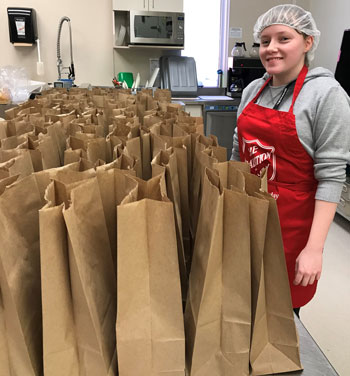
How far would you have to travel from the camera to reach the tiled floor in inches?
69.8

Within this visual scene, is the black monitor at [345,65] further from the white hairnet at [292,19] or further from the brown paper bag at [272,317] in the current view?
the brown paper bag at [272,317]

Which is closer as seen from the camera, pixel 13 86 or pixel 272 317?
pixel 272 317

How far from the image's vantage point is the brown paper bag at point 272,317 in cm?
49

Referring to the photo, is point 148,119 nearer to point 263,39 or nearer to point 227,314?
point 263,39

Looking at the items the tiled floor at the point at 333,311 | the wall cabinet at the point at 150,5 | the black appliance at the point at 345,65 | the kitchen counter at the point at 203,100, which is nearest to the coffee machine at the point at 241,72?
the kitchen counter at the point at 203,100

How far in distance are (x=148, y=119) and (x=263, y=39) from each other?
0.55m

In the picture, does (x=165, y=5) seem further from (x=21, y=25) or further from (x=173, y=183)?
(x=173, y=183)

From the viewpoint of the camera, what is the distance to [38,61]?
3.90m

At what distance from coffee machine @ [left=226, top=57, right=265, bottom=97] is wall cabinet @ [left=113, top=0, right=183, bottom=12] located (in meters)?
0.84

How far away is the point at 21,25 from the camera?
366cm

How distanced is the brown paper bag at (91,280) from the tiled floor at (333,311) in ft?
5.08

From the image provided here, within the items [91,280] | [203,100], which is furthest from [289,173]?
[203,100]

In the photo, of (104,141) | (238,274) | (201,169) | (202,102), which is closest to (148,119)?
(104,141)

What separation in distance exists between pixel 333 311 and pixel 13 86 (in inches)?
94.8
